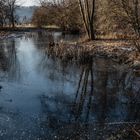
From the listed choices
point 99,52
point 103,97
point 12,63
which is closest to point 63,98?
point 103,97

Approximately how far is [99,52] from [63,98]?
36.5 ft

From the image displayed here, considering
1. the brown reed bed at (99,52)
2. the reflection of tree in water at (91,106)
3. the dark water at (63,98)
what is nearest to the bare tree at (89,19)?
the brown reed bed at (99,52)

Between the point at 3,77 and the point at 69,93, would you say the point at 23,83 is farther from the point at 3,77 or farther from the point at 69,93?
the point at 69,93

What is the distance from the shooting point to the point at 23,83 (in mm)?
14836

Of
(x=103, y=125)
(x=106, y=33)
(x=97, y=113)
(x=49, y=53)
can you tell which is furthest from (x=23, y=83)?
(x=106, y=33)

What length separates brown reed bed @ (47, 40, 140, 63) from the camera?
67.1ft

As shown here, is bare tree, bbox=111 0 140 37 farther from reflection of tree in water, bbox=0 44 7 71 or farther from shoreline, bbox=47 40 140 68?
reflection of tree in water, bbox=0 44 7 71

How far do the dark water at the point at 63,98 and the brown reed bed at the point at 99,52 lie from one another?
1087mm

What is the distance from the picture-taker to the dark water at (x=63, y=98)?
375 inches

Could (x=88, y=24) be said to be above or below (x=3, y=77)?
above

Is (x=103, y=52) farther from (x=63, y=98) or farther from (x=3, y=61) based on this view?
(x=63, y=98)

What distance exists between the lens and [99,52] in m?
23.1

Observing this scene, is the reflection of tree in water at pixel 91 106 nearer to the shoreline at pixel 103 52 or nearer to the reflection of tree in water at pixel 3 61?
the shoreline at pixel 103 52

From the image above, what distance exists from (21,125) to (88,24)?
2116 cm
